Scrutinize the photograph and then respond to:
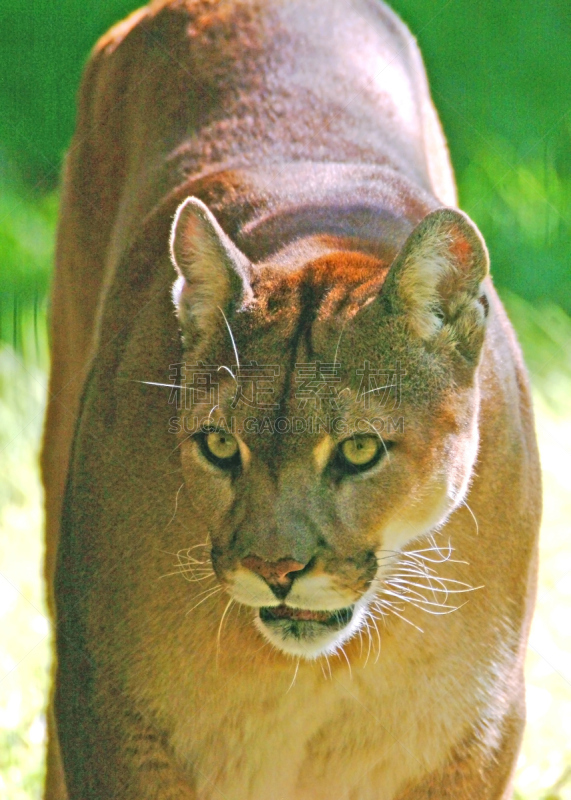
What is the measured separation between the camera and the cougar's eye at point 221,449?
2.44 m

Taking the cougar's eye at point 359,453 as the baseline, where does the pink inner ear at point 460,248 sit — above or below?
above

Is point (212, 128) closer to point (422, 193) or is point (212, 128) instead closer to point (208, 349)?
point (422, 193)

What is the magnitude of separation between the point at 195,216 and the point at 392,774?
1277mm

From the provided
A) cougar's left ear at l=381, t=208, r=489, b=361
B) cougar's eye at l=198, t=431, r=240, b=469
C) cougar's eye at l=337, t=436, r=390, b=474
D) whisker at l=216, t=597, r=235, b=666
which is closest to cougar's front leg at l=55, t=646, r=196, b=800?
whisker at l=216, t=597, r=235, b=666

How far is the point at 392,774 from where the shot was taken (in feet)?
9.08

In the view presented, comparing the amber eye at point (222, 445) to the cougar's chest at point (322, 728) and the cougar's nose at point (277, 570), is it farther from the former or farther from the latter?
the cougar's chest at point (322, 728)

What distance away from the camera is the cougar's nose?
2.24 metres

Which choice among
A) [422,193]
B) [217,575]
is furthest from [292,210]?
[217,575]

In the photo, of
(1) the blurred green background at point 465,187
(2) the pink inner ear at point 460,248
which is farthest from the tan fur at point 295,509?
(1) the blurred green background at point 465,187

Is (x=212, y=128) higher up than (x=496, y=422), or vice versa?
(x=212, y=128)

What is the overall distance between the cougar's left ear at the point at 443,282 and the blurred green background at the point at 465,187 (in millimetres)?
2426

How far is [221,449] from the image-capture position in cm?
246

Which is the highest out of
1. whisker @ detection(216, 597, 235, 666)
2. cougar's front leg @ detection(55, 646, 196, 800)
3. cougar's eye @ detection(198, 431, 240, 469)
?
cougar's eye @ detection(198, 431, 240, 469)

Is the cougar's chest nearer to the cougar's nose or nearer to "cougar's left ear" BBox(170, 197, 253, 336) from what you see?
the cougar's nose
